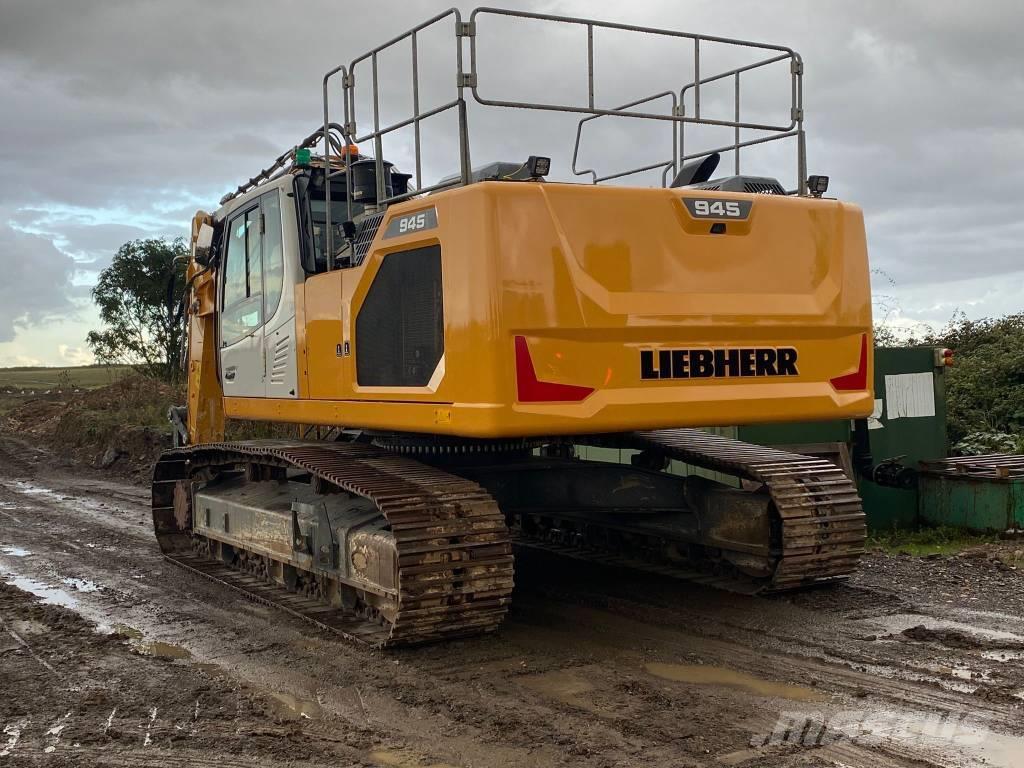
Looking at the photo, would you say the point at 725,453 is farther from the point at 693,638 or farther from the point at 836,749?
the point at 836,749

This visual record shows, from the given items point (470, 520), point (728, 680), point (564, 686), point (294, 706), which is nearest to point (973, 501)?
point (728, 680)

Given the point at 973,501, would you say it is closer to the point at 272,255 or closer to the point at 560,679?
the point at 560,679

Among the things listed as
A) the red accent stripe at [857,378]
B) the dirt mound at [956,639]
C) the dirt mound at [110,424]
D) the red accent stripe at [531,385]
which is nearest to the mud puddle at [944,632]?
the dirt mound at [956,639]

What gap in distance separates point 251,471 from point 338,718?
348 centimetres

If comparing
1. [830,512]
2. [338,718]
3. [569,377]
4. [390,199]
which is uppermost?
[390,199]

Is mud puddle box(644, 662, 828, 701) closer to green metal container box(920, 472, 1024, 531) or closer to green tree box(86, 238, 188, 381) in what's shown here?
green metal container box(920, 472, 1024, 531)

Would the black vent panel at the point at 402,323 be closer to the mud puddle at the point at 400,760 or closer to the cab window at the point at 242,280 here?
the cab window at the point at 242,280

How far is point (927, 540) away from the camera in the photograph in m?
9.52

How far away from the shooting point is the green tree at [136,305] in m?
27.2

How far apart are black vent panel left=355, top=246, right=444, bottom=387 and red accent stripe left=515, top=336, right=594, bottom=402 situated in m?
0.52

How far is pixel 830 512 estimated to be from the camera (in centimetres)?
717

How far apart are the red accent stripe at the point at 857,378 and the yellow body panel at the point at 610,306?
0.10ft

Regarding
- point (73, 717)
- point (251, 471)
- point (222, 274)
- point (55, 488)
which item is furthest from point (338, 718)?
point (55, 488)

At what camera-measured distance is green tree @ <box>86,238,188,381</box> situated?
27.2 metres
